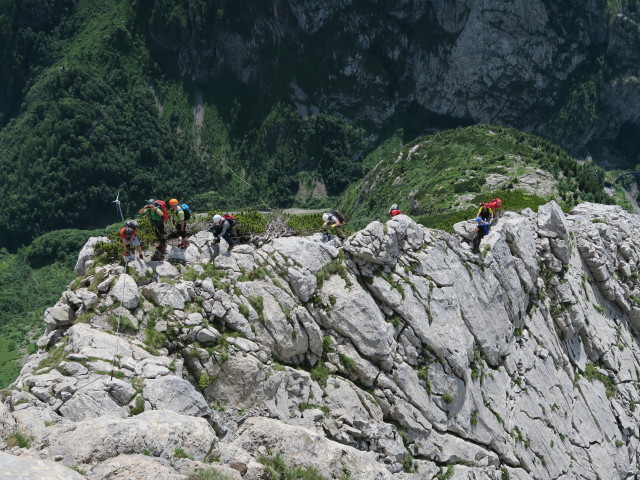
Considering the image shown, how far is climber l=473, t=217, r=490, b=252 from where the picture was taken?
34156 mm

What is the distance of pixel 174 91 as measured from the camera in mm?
199000

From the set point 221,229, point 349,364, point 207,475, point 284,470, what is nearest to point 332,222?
point 221,229

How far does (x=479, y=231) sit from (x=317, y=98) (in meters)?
164

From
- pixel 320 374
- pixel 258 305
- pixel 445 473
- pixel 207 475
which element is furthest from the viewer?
pixel 445 473

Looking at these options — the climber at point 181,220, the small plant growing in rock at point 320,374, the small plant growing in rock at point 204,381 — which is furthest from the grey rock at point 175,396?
Answer: the climber at point 181,220

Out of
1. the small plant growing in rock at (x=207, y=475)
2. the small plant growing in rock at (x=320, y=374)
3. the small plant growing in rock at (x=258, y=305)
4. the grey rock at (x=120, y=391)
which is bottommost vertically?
the small plant growing in rock at (x=320, y=374)

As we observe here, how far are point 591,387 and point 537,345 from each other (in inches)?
228

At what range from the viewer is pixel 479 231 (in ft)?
112

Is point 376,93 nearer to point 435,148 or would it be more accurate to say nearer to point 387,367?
point 435,148

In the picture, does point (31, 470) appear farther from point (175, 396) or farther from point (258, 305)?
point (258, 305)

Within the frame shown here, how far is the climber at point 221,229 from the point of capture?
2708cm

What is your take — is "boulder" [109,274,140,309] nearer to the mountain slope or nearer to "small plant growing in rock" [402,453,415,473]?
"small plant growing in rock" [402,453,415,473]

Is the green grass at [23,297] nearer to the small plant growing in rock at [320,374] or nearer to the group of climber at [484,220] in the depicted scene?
the small plant growing in rock at [320,374]

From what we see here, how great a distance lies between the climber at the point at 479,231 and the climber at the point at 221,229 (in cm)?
1494
